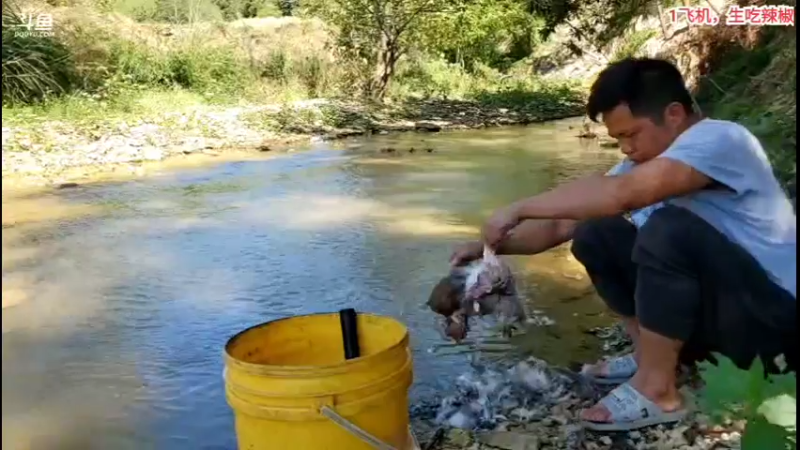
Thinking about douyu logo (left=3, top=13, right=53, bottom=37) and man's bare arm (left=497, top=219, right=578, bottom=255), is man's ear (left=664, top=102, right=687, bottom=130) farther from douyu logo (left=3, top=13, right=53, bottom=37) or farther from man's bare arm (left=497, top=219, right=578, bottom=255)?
douyu logo (left=3, top=13, right=53, bottom=37)

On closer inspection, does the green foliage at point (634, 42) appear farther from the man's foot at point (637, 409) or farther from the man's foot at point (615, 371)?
the man's foot at point (637, 409)

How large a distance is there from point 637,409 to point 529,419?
315 millimetres

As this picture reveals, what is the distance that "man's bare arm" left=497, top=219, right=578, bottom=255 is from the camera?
246 centimetres

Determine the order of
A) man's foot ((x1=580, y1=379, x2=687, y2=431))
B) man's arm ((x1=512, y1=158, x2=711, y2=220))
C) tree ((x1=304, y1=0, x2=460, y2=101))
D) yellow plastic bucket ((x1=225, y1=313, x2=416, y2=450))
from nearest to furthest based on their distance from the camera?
yellow plastic bucket ((x1=225, y1=313, x2=416, y2=450)), man's arm ((x1=512, y1=158, x2=711, y2=220)), man's foot ((x1=580, y1=379, x2=687, y2=431)), tree ((x1=304, y1=0, x2=460, y2=101))

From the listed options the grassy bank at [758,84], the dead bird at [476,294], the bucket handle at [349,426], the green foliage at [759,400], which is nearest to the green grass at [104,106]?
the grassy bank at [758,84]

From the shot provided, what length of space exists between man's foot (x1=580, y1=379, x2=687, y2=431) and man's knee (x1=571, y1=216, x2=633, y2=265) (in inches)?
14.4

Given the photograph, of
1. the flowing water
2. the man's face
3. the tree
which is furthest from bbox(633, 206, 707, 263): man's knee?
the tree

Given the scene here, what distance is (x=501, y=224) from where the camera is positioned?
217 cm

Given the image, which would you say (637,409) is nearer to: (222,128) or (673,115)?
(673,115)

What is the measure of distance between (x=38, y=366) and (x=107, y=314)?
0.69m

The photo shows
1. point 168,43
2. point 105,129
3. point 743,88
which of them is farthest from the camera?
point 168,43

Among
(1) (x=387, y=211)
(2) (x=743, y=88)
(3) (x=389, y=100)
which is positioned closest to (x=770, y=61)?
(2) (x=743, y=88)

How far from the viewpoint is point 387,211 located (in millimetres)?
5852

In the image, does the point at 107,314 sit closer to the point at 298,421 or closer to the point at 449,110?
the point at 298,421
